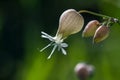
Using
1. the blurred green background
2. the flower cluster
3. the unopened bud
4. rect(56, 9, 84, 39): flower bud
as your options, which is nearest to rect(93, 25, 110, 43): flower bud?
the flower cluster

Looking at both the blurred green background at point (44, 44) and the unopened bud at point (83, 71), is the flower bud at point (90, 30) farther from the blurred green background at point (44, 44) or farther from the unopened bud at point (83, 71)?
the blurred green background at point (44, 44)

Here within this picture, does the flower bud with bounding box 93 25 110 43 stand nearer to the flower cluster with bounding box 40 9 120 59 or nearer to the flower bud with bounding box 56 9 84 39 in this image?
the flower cluster with bounding box 40 9 120 59

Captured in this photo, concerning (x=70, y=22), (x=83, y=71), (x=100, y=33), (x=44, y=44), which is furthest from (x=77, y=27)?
(x=44, y=44)

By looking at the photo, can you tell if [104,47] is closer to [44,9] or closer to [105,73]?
[105,73]

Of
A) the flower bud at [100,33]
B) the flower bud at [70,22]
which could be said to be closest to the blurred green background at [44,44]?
the flower bud at [70,22]

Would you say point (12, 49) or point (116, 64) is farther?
point (12, 49)

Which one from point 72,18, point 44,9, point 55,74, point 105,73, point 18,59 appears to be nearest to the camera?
point 72,18

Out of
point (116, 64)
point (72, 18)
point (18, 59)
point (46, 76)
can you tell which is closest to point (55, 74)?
point (46, 76)
